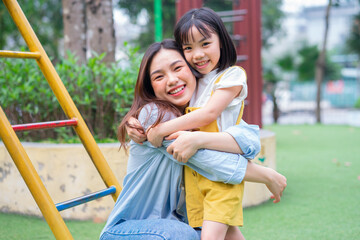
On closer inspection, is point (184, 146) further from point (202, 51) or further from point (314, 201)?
point (314, 201)

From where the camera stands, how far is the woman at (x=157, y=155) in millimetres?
1571

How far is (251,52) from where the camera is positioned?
488 centimetres

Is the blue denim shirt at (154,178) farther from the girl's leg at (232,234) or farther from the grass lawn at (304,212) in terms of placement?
the grass lawn at (304,212)

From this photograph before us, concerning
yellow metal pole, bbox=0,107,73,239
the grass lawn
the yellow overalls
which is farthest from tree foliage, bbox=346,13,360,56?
yellow metal pole, bbox=0,107,73,239

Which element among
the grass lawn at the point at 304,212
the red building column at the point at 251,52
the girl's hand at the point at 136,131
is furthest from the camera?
the red building column at the point at 251,52

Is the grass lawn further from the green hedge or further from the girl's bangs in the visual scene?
the girl's bangs

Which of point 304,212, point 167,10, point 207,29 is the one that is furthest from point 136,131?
point 167,10

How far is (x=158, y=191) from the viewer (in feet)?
5.38

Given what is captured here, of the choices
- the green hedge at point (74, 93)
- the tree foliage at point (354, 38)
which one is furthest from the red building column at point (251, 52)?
the tree foliage at point (354, 38)

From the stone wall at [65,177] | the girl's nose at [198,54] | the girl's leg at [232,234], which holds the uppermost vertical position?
the girl's nose at [198,54]

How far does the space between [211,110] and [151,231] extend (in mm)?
477

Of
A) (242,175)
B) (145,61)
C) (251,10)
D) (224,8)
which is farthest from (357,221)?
(224,8)

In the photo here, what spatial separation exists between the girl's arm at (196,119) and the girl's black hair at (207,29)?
184mm

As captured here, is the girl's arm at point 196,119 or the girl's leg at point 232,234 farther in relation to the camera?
the girl's leg at point 232,234
